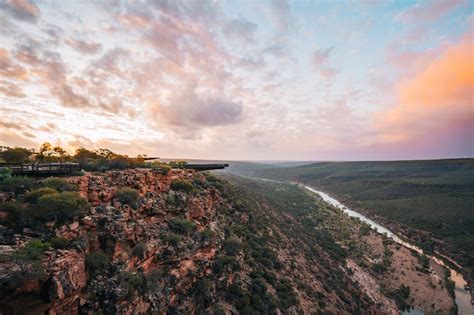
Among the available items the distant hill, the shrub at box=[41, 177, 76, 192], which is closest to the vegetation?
the distant hill

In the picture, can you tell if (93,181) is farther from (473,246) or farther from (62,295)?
(473,246)

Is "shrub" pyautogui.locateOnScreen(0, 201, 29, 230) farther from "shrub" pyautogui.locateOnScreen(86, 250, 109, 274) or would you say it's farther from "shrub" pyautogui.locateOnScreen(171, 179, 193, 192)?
"shrub" pyautogui.locateOnScreen(171, 179, 193, 192)

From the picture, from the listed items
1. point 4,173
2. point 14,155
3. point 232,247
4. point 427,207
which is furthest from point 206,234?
point 427,207

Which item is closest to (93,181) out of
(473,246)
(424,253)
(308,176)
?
(424,253)

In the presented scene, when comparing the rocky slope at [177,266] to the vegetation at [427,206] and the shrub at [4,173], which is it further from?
the vegetation at [427,206]

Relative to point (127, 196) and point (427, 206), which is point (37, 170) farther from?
point (427, 206)

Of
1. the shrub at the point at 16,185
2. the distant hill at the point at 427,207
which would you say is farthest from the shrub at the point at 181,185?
the distant hill at the point at 427,207
